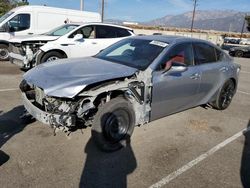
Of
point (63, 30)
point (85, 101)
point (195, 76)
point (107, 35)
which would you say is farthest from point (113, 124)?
point (63, 30)

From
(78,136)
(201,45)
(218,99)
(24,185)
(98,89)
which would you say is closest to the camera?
(24,185)

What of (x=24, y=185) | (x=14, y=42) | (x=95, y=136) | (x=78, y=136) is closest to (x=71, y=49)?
(x=14, y=42)

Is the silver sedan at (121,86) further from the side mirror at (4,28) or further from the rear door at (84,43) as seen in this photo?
the side mirror at (4,28)

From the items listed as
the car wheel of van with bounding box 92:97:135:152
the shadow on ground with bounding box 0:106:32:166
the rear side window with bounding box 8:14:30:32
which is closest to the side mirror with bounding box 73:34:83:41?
the shadow on ground with bounding box 0:106:32:166

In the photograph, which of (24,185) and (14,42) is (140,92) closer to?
(24,185)

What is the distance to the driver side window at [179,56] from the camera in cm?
438

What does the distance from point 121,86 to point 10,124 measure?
220cm

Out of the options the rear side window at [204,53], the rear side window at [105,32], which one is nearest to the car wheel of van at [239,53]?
the rear side window at [105,32]

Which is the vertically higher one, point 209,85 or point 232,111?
point 209,85

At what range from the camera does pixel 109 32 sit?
9938 mm

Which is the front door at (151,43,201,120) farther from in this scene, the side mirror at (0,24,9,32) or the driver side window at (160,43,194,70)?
the side mirror at (0,24,9,32)

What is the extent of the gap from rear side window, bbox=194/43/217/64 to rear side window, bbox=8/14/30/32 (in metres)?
8.68

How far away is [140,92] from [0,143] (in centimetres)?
221

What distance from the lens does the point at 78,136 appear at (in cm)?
439
